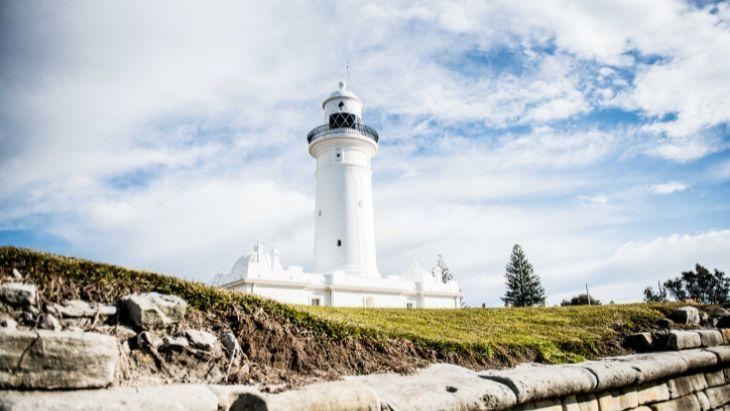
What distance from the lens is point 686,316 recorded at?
10.1 m

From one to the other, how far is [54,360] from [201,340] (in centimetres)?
126

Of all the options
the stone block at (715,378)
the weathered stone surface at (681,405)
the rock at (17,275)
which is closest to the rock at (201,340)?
the rock at (17,275)

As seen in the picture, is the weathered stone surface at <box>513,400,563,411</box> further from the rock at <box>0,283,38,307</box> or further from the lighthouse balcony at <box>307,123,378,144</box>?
the lighthouse balcony at <box>307,123,378,144</box>

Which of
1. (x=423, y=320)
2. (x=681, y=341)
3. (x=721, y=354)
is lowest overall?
(x=721, y=354)

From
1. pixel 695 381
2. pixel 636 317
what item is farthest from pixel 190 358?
pixel 636 317

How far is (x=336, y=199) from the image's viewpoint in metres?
23.5

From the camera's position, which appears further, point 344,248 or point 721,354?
point 344,248

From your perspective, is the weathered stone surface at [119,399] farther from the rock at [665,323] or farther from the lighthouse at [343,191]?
the lighthouse at [343,191]

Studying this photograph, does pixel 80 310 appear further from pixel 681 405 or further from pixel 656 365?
pixel 681 405

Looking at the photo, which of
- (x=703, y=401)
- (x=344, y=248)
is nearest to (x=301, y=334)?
(x=703, y=401)

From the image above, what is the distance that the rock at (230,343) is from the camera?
4180mm

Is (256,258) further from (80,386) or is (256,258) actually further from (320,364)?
(80,386)

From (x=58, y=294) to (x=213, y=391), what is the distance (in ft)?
5.51

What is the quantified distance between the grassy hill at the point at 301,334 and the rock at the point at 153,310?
19cm
